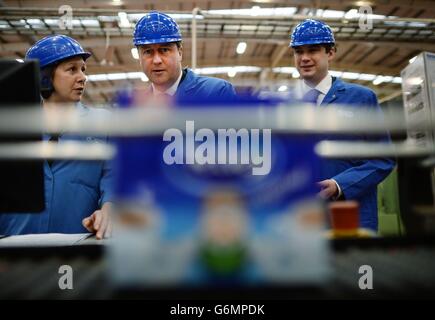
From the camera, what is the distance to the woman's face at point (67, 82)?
1.27 m

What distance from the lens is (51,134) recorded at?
1119 millimetres

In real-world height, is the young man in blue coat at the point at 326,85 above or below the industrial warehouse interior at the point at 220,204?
above

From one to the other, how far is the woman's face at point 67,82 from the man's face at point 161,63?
220 millimetres

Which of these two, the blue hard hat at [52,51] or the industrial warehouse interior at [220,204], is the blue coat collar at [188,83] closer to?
the blue hard hat at [52,51]

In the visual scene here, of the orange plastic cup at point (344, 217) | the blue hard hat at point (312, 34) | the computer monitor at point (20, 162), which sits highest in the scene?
the blue hard hat at point (312, 34)

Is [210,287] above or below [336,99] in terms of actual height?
below

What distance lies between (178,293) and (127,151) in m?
0.21

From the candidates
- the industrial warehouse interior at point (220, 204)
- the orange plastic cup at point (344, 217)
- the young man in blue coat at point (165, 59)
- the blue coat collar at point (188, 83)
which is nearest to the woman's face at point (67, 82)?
the young man in blue coat at point (165, 59)

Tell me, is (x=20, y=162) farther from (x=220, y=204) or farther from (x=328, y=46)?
(x=328, y=46)

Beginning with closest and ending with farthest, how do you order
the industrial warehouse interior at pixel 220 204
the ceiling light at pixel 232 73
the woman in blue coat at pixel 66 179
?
the industrial warehouse interior at pixel 220 204 < the woman in blue coat at pixel 66 179 < the ceiling light at pixel 232 73

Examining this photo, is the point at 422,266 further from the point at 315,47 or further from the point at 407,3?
the point at 407,3

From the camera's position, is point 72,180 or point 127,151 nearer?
point 127,151

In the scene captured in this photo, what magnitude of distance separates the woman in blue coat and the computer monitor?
0.32 meters
